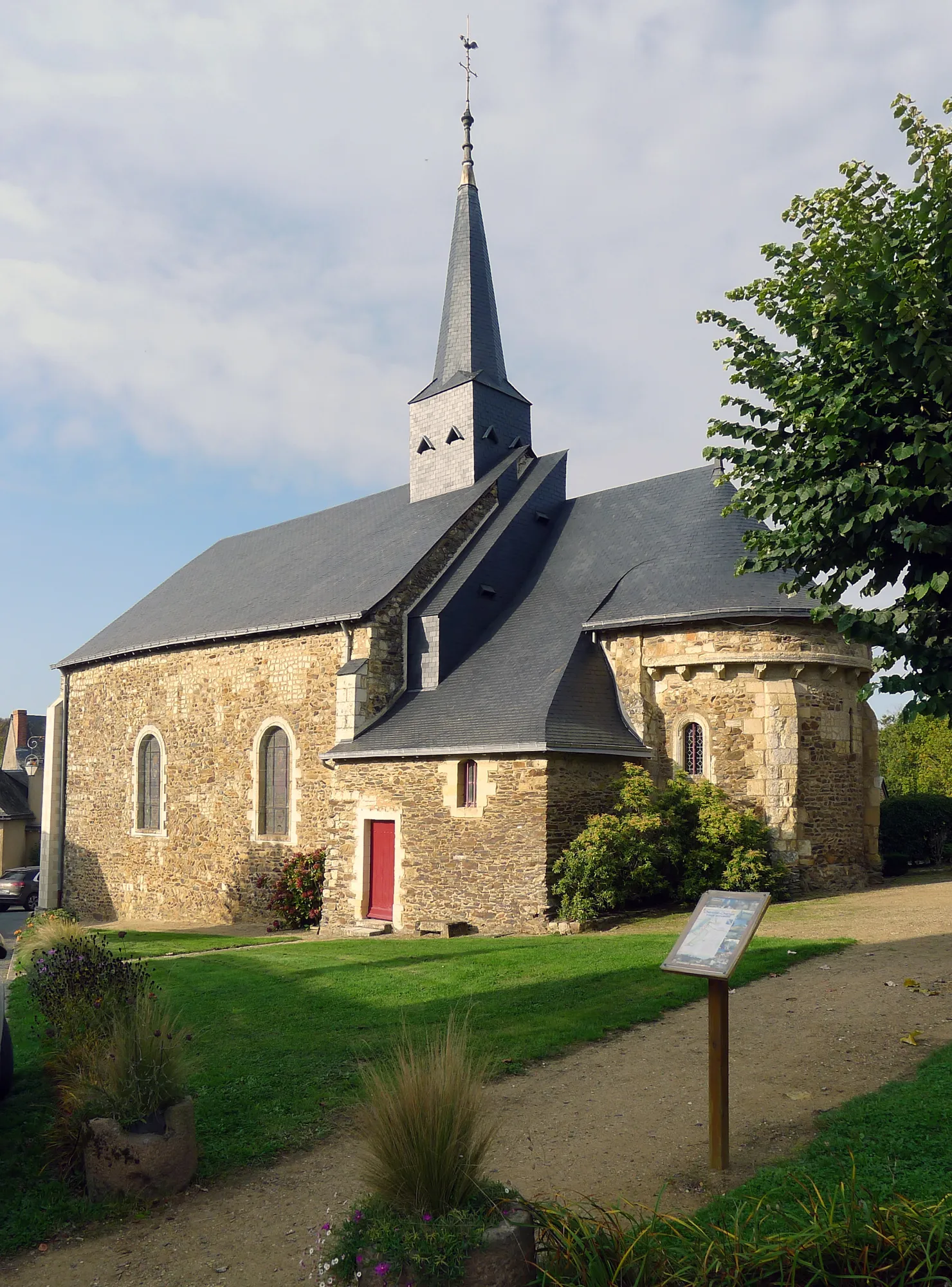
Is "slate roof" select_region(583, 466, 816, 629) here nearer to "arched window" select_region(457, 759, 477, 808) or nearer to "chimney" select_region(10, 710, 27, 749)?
"arched window" select_region(457, 759, 477, 808)

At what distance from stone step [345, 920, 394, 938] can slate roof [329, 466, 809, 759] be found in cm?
302

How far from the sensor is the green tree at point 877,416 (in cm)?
675

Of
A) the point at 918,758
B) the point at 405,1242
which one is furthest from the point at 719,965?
the point at 918,758

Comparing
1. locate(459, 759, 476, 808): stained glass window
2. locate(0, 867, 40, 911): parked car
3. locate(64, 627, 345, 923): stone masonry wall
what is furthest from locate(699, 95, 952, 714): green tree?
locate(0, 867, 40, 911): parked car

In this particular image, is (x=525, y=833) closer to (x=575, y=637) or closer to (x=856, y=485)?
(x=575, y=637)

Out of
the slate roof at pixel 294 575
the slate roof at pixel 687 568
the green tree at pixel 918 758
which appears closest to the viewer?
the slate roof at pixel 687 568

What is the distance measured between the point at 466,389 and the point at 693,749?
447 inches

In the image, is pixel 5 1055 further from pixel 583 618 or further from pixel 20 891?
pixel 20 891

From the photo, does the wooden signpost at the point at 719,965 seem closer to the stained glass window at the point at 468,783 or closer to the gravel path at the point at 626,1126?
the gravel path at the point at 626,1126

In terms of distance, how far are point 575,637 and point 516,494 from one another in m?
5.64

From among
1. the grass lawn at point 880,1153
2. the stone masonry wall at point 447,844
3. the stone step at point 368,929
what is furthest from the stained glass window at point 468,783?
the grass lawn at point 880,1153

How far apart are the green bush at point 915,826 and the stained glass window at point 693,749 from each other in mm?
7468

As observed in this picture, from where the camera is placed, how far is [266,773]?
69.8 ft

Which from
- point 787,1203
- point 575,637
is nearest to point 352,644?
point 575,637
